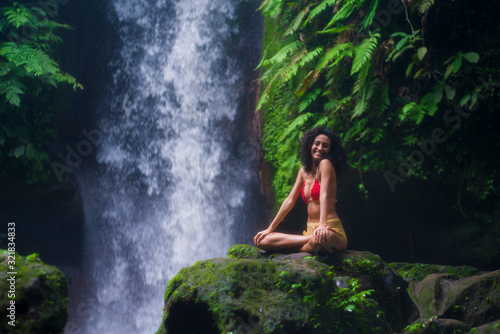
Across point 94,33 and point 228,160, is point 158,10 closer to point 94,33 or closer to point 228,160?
point 94,33

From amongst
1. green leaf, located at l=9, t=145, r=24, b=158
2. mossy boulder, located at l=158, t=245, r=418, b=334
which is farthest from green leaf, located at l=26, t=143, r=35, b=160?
mossy boulder, located at l=158, t=245, r=418, b=334

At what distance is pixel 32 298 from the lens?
2.50 m

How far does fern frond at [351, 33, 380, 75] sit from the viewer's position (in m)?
5.29

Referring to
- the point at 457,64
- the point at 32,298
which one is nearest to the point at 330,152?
the point at 457,64

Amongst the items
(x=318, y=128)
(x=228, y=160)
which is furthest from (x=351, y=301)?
(x=228, y=160)

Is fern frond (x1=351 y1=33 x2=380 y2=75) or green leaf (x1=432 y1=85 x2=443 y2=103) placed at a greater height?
fern frond (x1=351 y1=33 x2=380 y2=75)

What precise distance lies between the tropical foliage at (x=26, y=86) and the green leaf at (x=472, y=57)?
24.4ft

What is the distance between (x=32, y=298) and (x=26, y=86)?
6.97 m

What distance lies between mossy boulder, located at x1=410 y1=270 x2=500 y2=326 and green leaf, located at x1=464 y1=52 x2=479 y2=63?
8.75 ft

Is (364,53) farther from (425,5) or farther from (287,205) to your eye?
(287,205)

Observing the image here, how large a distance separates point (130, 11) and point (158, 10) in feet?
2.73

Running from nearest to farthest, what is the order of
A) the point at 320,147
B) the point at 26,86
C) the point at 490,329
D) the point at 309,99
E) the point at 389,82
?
the point at 490,329
the point at 320,147
the point at 389,82
the point at 309,99
the point at 26,86

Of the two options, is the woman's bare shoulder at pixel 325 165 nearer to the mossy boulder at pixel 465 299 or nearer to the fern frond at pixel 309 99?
the mossy boulder at pixel 465 299

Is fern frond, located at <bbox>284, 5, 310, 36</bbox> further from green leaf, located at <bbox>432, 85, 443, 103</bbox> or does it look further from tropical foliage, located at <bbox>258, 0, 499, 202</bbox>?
green leaf, located at <bbox>432, 85, 443, 103</bbox>
